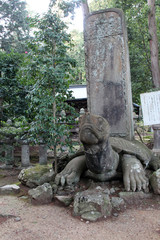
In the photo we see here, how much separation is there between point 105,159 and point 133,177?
49 centimetres

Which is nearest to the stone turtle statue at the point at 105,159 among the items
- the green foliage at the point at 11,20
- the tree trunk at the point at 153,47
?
the tree trunk at the point at 153,47

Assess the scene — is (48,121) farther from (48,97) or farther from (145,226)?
(145,226)

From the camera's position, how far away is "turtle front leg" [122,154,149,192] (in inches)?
114

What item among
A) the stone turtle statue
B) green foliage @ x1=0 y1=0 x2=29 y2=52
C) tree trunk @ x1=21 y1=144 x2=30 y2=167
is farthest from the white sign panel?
green foliage @ x1=0 y1=0 x2=29 y2=52

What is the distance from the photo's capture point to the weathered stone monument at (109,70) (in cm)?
399

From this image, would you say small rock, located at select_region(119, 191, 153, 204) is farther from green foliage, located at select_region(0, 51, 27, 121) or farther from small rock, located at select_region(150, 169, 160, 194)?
green foliage, located at select_region(0, 51, 27, 121)

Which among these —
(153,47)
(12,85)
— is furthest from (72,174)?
(153,47)

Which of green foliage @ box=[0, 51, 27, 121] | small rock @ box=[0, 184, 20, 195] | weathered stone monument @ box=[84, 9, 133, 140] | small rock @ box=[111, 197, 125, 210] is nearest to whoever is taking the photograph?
small rock @ box=[111, 197, 125, 210]

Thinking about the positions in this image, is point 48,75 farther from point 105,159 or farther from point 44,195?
point 44,195

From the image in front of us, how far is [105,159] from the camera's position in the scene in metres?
2.89

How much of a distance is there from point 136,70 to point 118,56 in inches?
239

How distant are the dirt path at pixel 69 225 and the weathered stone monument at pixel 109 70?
5.53 feet

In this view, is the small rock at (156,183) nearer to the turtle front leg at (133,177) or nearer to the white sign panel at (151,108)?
the turtle front leg at (133,177)

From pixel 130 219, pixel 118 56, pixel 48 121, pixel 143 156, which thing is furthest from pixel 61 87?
pixel 130 219
